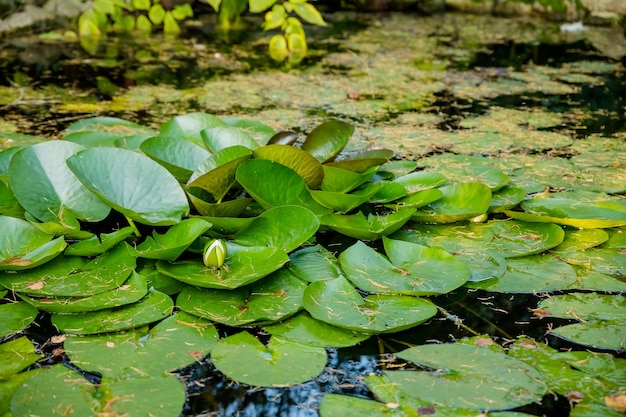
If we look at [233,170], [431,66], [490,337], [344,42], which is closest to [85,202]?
[233,170]

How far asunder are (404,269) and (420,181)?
45 centimetres

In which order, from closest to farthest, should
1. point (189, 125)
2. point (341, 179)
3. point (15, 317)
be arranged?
point (15, 317)
point (341, 179)
point (189, 125)

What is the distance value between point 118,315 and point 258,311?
257 mm

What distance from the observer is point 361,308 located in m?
1.20

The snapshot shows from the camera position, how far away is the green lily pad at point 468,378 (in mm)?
974

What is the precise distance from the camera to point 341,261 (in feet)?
4.52

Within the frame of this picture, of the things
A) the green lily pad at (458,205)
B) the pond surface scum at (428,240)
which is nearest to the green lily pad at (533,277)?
the pond surface scum at (428,240)

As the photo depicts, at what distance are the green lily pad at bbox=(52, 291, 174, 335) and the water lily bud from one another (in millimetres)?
110

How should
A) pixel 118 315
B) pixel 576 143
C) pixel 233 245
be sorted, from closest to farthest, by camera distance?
pixel 118 315
pixel 233 245
pixel 576 143

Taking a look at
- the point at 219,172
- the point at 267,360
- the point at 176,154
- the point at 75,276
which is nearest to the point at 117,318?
the point at 75,276

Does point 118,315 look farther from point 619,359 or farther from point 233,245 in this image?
point 619,359

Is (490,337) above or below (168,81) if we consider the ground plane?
below

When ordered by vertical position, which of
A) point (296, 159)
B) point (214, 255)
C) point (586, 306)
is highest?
point (296, 159)

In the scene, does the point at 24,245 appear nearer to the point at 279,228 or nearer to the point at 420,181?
the point at 279,228
